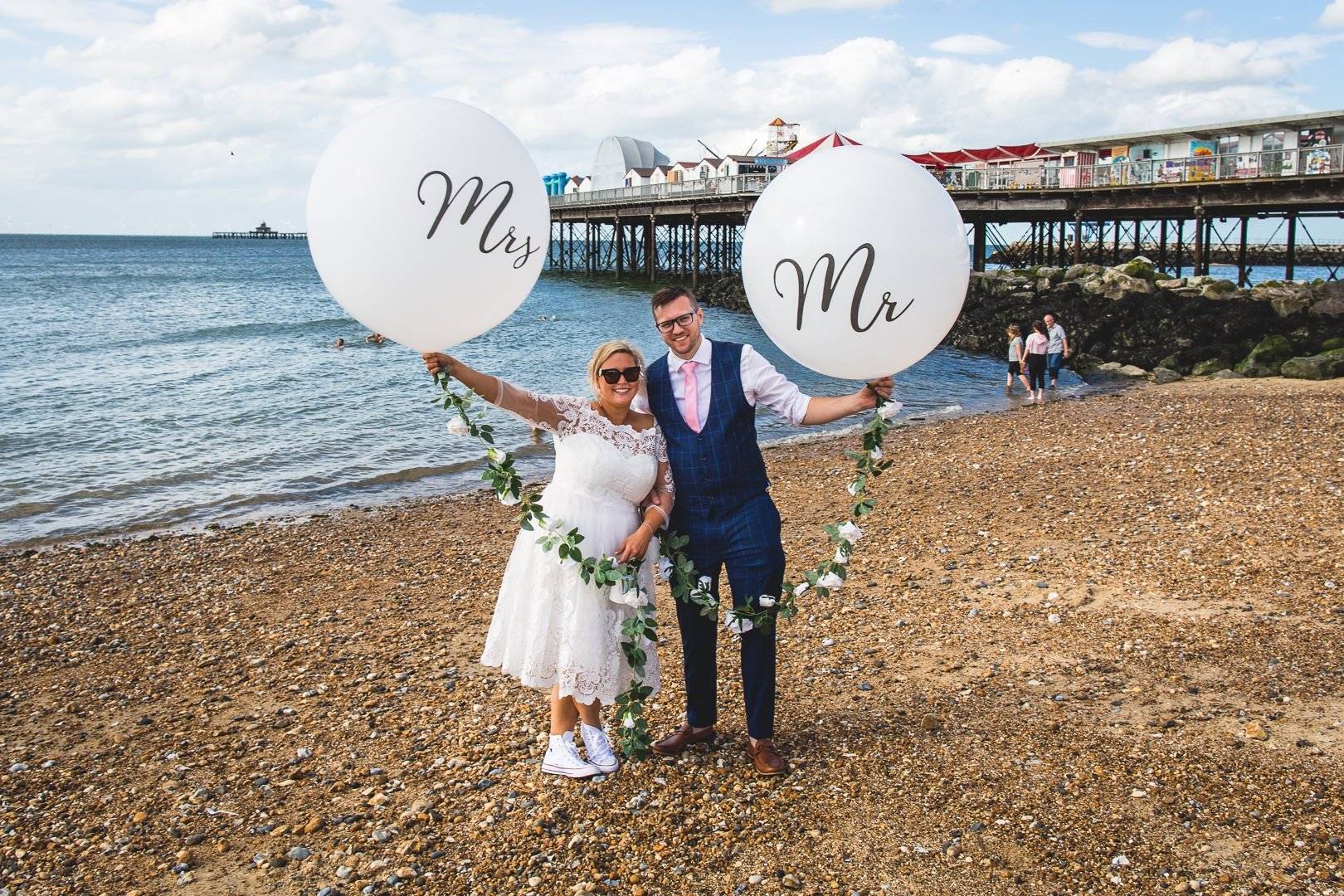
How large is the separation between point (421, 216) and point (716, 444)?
144cm

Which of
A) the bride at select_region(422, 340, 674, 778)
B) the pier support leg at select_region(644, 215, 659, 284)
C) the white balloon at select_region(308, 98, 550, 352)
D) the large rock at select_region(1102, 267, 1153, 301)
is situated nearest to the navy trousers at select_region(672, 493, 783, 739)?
the bride at select_region(422, 340, 674, 778)

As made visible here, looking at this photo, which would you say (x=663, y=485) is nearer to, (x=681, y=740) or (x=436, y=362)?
(x=436, y=362)

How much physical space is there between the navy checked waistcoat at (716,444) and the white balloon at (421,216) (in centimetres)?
84

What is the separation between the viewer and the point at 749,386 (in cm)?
393

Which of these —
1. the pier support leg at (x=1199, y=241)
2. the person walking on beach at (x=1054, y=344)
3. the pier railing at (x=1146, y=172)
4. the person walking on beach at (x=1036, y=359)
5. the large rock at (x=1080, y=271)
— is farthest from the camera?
the large rock at (x=1080, y=271)

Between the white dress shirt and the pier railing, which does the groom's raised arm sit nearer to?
the white dress shirt

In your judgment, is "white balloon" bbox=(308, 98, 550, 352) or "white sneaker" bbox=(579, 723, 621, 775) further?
"white sneaker" bbox=(579, 723, 621, 775)

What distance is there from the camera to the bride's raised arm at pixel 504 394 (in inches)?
146

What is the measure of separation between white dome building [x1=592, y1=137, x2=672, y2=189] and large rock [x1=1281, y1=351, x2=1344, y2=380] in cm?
5625

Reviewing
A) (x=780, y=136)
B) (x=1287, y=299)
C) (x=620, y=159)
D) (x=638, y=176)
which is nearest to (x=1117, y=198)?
(x=1287, y=299)

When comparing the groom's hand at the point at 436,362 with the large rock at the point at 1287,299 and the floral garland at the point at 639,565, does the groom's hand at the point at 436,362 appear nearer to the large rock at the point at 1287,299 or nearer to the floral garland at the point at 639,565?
the floral garland at the point at 639,565

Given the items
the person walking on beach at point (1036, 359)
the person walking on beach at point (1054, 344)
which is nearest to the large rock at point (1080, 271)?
the person walking on beach at point (1054, 344)

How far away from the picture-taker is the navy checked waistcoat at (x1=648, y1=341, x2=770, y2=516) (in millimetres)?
3910

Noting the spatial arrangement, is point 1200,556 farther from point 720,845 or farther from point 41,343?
point 41,343
